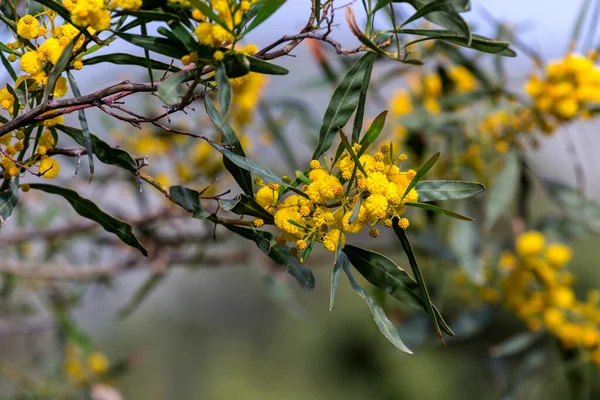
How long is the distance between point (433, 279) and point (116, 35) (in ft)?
4.85

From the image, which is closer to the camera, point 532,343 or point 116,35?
point 116,35

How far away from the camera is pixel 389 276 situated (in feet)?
1.96

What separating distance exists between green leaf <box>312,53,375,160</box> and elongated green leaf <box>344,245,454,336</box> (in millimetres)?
108

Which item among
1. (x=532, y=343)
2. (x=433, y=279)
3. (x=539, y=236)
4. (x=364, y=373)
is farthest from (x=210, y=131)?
(x=364, y=373)

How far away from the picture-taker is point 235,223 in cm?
61

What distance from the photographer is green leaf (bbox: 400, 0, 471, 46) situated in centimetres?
50

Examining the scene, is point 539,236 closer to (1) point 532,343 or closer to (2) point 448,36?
(1) point 532,343

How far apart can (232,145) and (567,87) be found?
3.53 ft

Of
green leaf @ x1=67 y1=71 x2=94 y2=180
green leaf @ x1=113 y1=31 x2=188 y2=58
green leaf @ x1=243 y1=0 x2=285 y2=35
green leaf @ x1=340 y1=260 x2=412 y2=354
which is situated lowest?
green leaf @ x1=340 y1=260 x2=412 y2=354

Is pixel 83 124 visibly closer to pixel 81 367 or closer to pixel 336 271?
pixel 336 271

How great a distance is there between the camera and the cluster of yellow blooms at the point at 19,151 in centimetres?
58

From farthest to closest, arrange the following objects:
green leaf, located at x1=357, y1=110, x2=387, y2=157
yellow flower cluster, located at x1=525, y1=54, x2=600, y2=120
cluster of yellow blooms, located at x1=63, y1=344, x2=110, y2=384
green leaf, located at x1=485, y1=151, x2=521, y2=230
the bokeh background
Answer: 1. the bokeh background
2. cluster of yellow blooms, located at x1=63, y1=344, x2=110, y2=384
3. green leaf, located at x1=485, y1=151, x2=521, y2=230
4. yellow flower cluster, located at x1=525, y1=54, x2=600, y2=120
5. green leaf, located at x1=357, y1=110, x2=387, y2=157

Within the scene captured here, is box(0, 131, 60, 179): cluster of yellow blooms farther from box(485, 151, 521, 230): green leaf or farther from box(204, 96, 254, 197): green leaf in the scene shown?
box(485, 151, 521, 230): green leaf

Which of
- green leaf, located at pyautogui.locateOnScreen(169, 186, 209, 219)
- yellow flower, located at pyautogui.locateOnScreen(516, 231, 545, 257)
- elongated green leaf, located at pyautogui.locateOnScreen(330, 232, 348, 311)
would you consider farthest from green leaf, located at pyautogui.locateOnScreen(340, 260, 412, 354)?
yellow flower, located at pyautogui.locateOnScreen(516, 231, 545, 257)
